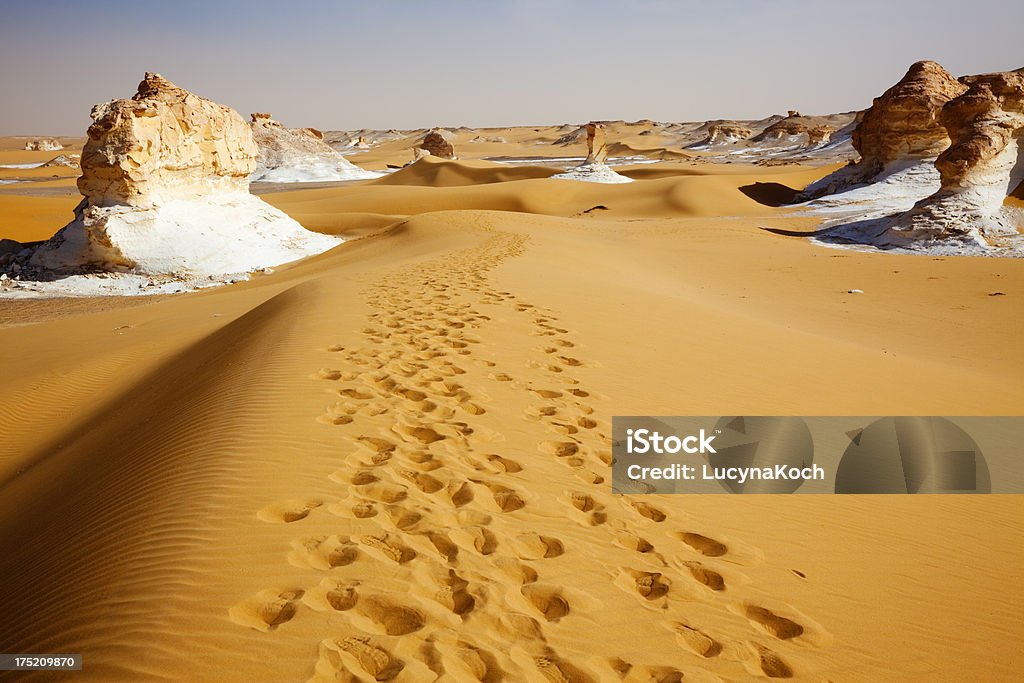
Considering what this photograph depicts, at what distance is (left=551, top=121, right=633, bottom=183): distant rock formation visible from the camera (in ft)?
110

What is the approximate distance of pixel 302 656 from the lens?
205cm

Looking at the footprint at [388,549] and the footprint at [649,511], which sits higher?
the footprint at [388,549]

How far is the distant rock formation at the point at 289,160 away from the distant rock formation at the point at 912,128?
31772 mm

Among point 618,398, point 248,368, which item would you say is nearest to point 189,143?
point 248,368

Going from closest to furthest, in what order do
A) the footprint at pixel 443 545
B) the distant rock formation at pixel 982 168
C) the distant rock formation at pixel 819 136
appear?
the footprint at pixel 443 545, the distant rock formation at pixel 982 168, the distant rock formation at pixel 819 136

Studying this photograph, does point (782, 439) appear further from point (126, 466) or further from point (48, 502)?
point (48, 502)

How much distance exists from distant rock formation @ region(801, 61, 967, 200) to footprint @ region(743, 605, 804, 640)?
932 inches

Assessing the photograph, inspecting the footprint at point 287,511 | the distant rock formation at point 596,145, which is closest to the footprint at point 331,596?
the footprint at point 287,511

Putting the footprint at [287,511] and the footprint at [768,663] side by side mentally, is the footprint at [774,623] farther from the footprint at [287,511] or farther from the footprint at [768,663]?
the footprint at [287,511]

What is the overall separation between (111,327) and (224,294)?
294 cm

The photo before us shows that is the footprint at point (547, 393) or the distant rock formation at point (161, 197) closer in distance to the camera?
the footprint at point (547, 393)

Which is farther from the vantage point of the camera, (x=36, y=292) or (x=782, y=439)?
(x=36, y=292)

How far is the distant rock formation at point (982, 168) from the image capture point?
14.4 meters

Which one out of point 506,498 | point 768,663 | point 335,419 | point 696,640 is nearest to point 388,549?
point 506,498
